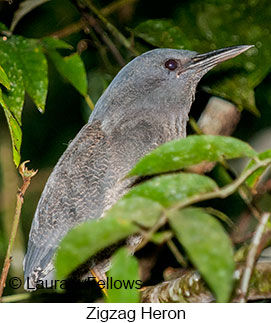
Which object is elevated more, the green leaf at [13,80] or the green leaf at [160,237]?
the green leaf at [160,237]

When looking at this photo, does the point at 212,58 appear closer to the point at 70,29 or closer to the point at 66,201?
the point at 66,201

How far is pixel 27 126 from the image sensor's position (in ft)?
15.2

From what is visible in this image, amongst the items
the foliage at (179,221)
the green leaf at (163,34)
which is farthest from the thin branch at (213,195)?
the green leaf at (163,34)

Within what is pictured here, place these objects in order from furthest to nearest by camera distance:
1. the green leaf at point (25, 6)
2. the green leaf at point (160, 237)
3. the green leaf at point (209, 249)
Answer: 1. the green leaf at point (25, 6)
2. the green leaf at point (160, 237)
3. the green leaf at point (209, 249)

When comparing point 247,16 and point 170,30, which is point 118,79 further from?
point 247,16

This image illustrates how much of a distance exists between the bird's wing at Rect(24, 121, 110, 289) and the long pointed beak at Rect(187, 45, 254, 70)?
2.34 ft

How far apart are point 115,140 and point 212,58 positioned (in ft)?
2.34

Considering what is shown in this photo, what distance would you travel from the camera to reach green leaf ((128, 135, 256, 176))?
1.46 meters

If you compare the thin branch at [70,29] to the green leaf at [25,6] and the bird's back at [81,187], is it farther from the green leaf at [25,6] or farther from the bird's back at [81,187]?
the bird's back at [81,187]

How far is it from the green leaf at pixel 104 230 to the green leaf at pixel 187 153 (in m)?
0.15

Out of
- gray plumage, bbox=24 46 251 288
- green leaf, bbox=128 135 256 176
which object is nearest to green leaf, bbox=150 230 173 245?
green leaf, bbox=128 135 256 176

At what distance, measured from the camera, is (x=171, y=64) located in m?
3.41

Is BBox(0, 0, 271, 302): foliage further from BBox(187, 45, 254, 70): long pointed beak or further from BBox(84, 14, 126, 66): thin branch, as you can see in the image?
BBox(187, 45, 254, 70): long pointed beak

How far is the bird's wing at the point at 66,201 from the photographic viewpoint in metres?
2.90
